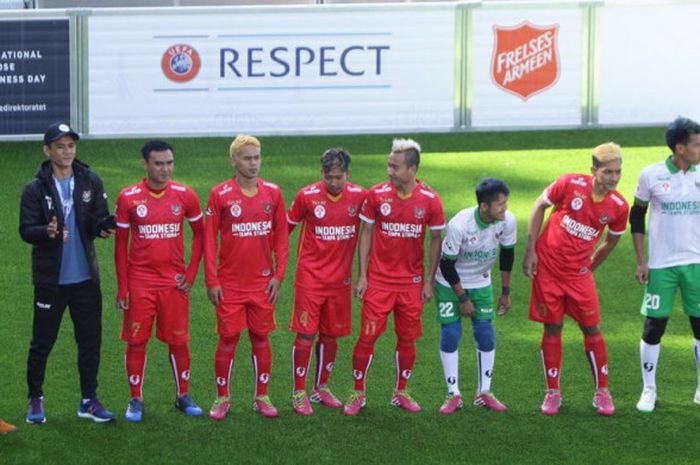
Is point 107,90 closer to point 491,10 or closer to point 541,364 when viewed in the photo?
point 491,10

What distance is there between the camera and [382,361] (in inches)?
462

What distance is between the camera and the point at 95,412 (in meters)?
10.1

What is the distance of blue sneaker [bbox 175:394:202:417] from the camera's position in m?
10.2

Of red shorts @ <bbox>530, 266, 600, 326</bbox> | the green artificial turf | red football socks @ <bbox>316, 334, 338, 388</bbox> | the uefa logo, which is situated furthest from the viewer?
the uefa logo

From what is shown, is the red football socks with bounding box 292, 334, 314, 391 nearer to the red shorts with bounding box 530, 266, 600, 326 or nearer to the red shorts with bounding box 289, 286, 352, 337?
the red shorts with bounding box 289, 286, 352, 337

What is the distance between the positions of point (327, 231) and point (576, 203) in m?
1.88

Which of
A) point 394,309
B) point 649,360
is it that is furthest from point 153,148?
point 649,360

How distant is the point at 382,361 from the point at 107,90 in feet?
26.5

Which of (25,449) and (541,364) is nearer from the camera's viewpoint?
(25,449)

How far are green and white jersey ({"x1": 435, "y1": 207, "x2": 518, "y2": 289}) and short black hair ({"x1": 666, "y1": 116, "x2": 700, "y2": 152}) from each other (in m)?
1.36

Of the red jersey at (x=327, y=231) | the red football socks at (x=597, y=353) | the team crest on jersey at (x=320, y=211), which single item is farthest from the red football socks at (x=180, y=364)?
the red football socks at (x=597, y=353)

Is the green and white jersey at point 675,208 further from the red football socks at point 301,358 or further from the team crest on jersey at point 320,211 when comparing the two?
the red football socks at point 301,358

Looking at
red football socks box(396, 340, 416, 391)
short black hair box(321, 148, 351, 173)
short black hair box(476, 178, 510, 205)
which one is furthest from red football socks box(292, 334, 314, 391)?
short black hair box(476, 178, 510, 205)

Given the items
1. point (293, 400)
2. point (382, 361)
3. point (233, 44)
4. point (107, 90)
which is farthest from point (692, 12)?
point (293, 400)
